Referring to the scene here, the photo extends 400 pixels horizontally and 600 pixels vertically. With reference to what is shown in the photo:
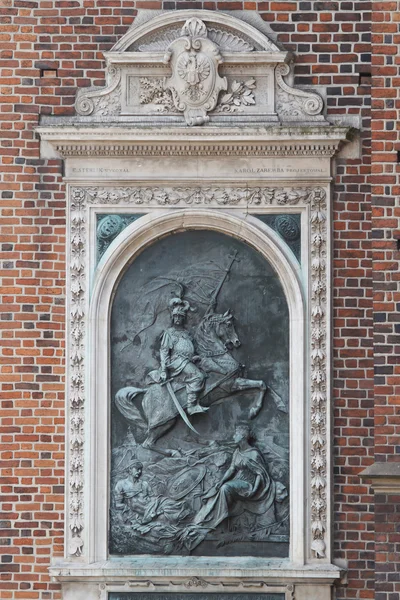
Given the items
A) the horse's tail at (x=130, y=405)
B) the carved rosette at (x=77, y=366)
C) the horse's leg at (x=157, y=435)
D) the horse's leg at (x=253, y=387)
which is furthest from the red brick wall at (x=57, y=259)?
the horse's leg at (x=157, y=435)

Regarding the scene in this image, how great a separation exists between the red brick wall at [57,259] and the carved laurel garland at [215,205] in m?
0.12

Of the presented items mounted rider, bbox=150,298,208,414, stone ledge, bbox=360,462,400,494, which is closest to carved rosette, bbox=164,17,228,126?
mounted rider, bbox=150,298,208,414

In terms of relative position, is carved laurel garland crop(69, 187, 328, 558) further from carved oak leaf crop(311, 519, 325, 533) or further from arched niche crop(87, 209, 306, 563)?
arched niche crop(87, 209, 306, 563)

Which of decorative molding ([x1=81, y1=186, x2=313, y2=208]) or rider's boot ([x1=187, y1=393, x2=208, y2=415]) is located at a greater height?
decorative molding ([x1=81, y1=186, x2=313, y2=208])

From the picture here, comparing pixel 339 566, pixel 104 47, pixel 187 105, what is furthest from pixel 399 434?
pixel 104 47

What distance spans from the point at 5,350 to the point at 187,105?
107 inches

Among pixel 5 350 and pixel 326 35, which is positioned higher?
pixel 326 35

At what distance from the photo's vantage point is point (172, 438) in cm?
1259

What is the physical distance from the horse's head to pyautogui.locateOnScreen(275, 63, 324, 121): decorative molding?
6.10 ft

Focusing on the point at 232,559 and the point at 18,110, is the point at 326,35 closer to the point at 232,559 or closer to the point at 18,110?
the point at 18,110

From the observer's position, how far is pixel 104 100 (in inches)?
501

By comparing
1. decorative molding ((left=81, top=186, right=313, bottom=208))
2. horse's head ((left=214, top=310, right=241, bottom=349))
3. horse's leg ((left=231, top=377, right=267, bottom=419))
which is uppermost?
decorative molding ((left=81, top=186, right=313, bottom=208))

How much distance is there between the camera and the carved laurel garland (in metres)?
12.4

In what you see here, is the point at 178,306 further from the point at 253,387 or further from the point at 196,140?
the point at 196,140
